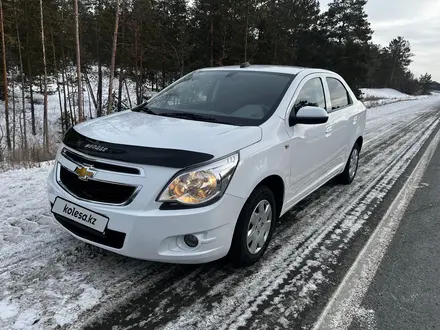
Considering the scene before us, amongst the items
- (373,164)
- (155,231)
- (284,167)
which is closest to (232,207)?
(155,231)

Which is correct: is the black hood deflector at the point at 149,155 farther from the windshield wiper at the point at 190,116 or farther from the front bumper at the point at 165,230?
the windshield wiper at the point at 190,116

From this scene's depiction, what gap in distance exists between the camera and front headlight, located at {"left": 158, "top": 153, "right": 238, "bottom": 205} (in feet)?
8.14

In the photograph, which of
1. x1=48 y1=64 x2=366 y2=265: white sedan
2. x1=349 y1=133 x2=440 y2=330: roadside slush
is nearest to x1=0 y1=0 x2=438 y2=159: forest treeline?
x1=48 y1=64 x2=366 y2=265: white sedan

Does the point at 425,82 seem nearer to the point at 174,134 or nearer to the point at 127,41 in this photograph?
the point at 127,41

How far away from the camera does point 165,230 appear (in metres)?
2.47

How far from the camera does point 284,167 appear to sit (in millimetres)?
3316

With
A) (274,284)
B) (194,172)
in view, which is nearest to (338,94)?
(274,284)

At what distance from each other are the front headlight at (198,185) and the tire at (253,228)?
37 cm

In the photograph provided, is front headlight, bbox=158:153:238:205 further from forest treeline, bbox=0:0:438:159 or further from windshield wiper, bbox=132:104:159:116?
forest treeline, bbox=0:0:438:159

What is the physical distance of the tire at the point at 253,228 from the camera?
2834 millimetres

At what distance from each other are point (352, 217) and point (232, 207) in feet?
7.63

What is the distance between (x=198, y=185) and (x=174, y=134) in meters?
0.56

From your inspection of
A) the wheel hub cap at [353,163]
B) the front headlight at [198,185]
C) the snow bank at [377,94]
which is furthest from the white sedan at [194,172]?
the snow bank at [377,94]

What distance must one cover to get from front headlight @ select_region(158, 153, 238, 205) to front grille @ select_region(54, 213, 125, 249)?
0.42 meters
